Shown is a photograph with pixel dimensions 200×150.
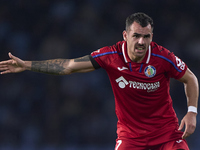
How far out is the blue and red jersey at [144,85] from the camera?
322 centimetres

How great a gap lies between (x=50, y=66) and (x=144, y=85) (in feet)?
3.06

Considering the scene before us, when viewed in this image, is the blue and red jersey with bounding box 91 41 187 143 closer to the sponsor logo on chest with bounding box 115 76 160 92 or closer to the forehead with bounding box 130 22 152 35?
the sponsor logo on chest with bounding box 115 76 160 92

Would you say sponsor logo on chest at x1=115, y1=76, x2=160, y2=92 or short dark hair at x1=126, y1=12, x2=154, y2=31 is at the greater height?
short dark hair at x1=126, y1=12, x2=154, y2=31

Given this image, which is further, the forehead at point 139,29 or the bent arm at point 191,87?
the bent arm at point 191,87

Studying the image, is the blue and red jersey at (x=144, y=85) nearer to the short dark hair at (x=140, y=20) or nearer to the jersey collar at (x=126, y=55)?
the jersey collar at (x=126, y=55)

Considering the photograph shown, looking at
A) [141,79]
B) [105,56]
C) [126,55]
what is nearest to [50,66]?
[105,56]

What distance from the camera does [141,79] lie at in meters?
3.23

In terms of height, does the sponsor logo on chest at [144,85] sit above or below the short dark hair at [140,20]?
below

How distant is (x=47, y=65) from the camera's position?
11.0 ft

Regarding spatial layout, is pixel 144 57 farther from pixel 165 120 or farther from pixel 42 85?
pixel 42 85

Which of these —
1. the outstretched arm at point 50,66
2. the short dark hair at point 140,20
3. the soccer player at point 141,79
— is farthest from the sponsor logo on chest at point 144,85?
the short dark hair at point 140,20

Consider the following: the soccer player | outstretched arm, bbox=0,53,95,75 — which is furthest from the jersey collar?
outstretched arm, bbox=0,53,95,75

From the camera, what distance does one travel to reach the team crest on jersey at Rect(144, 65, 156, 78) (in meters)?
3.22

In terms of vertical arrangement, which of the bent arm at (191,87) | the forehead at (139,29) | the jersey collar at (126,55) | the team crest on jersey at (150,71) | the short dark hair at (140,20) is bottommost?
the bent arm at (191,87)
